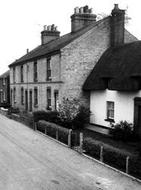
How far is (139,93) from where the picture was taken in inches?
766

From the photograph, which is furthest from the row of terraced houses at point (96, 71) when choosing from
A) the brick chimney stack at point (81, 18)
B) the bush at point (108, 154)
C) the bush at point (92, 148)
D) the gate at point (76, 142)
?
the bush at point (108, 154)

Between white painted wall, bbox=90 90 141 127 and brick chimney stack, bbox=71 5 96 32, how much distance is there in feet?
29.4

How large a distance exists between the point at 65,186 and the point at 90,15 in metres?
23.1

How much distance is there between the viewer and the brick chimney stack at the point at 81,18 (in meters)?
30.3

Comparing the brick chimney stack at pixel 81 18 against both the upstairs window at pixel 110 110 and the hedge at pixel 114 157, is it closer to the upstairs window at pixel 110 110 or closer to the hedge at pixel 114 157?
the upstairs window at pixel 110 110

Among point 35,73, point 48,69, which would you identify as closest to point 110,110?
point 48,69

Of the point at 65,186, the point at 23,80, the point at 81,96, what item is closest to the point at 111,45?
the point at 81,96

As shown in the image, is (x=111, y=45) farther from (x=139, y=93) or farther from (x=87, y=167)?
(x=87, y=167)

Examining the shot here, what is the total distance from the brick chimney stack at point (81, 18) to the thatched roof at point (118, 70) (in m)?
6.18

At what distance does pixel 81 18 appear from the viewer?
30.9 meters

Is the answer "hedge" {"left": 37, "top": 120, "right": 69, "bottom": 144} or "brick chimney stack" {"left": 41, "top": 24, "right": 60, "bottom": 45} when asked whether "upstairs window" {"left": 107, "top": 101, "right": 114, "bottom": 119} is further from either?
"brick chimney stack" {"left": 41, "top": 24, "right": 60, "bottom": 45}

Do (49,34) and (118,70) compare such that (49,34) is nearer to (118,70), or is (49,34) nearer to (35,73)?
(35,73)

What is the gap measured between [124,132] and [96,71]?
7.53 m

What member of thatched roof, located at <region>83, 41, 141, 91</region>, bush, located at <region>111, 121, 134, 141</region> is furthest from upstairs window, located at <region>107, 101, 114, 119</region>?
bush, located at <region>111, 121, 134, 141</region>
